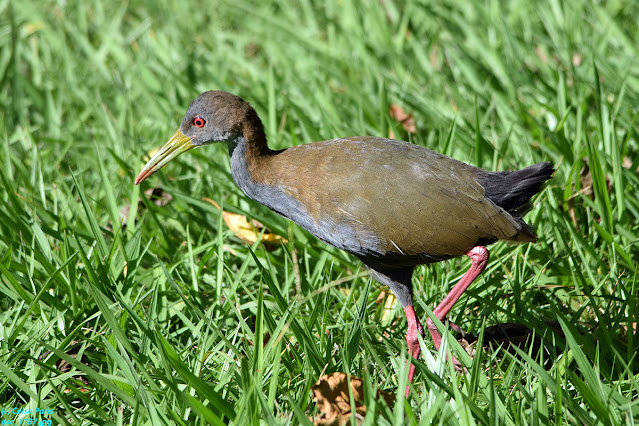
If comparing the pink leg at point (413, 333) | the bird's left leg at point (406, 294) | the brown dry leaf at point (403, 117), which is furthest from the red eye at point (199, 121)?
the brown dry leaf at point (403, 117)

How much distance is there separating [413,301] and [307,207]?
79 centimetres

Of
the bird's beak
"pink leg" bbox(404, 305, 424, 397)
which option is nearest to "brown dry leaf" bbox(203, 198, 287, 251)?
the bird's beak

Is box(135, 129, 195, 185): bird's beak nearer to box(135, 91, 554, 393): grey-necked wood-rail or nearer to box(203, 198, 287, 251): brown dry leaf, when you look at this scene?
box(135, 91, 554, 393): grey-necked wood-rail

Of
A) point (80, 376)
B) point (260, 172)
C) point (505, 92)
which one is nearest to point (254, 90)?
point (505, 92)

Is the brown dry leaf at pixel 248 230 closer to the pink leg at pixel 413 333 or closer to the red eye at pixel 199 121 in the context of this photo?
the red eye at pixel 199 121

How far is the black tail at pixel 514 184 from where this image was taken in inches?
117

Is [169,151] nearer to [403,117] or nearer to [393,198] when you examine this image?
[393,198]

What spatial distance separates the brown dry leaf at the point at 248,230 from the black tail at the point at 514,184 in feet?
4.36

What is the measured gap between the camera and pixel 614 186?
3.66 meters

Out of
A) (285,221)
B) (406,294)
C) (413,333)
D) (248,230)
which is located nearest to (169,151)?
(248,230)

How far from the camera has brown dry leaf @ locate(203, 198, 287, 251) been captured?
3.91 metres

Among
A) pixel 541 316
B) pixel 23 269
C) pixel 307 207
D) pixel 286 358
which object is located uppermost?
pixel 307 207

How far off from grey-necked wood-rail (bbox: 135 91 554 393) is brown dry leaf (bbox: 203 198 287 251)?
67 cm

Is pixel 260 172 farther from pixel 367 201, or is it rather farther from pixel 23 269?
pixel 23 269
